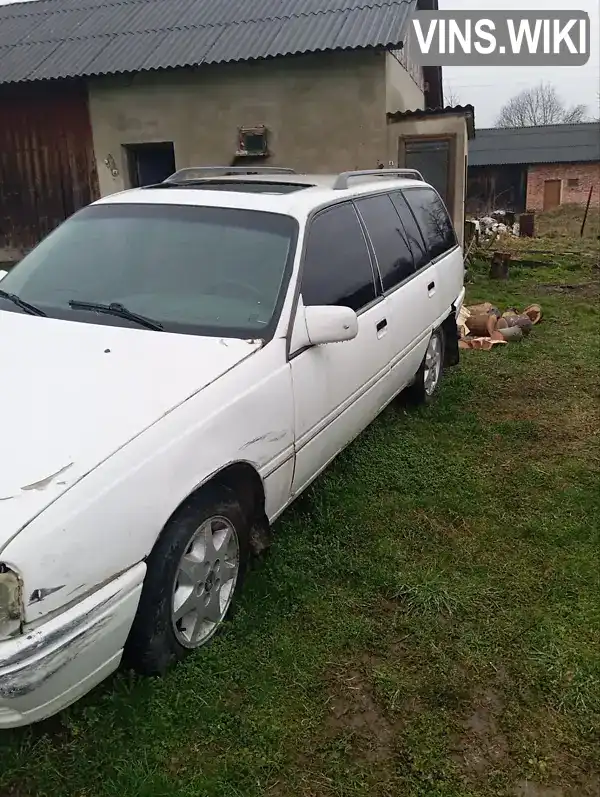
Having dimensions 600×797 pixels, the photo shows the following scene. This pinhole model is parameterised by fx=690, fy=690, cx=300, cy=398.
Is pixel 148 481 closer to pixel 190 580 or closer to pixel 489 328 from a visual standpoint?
pixel 190 580

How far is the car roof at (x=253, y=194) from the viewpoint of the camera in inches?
137

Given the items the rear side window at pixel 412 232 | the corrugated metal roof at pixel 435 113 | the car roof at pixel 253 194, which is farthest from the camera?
the corrugated metal roof at pixel 435 113

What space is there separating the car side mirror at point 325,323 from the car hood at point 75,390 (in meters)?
0.34

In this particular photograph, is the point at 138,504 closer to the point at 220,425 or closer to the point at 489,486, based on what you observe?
the point at 220,425

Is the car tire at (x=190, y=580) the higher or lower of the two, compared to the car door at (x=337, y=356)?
lower

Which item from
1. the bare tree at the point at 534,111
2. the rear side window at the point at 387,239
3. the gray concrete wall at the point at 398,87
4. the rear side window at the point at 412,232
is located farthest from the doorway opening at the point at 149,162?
the bare tree at the point at 534,111

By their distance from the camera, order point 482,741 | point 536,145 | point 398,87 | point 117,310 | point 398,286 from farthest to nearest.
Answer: point 536,145 < point 398,87 < point 398,286 < point 117,310 < point 482,741

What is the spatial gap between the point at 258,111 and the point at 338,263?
323 inches

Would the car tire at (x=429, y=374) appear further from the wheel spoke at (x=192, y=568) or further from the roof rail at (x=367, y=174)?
the wheel spoke at (x=192, y=568)

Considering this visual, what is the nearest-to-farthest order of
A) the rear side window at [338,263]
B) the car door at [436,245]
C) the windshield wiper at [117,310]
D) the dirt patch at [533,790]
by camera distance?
the dirt patch at [533,790] < the windshield wiper at [117,310] < the rear side window at [338,263] < the car door at [436,245]

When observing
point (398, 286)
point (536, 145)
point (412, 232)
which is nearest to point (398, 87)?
point (412, 232)

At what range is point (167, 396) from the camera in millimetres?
2438

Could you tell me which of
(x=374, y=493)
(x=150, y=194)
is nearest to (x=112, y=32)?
(x=150, y=194)

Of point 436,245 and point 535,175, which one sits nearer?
point 436,245
